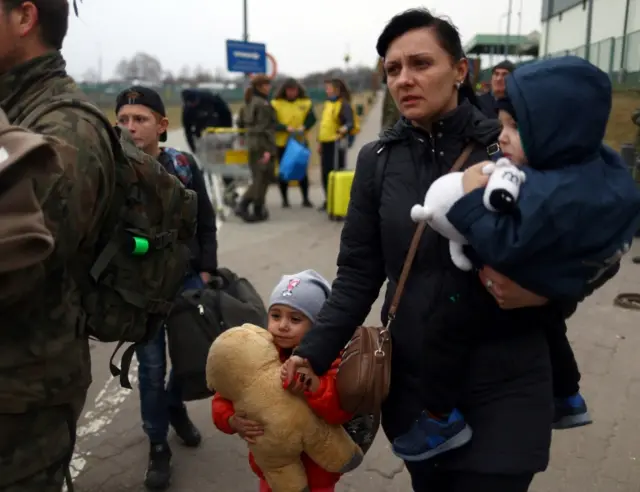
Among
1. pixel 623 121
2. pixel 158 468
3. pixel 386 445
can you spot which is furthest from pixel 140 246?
pixel 623 121

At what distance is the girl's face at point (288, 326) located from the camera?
104 inches

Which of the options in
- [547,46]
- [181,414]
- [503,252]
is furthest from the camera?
[547,46]

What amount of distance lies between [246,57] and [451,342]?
11.8 meters

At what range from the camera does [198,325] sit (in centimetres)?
322

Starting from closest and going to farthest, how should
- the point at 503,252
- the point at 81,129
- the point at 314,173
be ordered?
the point at 503,252, the point at 81,129, the point at 314,173

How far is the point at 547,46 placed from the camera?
39.4 meters

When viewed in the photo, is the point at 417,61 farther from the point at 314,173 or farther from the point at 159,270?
the point at 314,173

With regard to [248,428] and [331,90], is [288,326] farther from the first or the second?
[331,90]

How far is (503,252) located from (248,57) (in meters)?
12.1

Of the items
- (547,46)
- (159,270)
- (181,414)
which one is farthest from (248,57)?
(547,46)

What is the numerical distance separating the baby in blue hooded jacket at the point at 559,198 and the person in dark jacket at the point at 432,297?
126 mm

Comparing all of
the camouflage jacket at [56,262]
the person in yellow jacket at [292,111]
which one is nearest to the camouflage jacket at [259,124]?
the person in yellow jacket at [292,111]

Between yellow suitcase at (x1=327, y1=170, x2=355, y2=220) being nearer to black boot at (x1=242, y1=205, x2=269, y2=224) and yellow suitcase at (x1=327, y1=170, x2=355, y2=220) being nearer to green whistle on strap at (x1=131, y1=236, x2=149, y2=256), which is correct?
black boot at (x1=242, y1=205, x2=269, y2=224)

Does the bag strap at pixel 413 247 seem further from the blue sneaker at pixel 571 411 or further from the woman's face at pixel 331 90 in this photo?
the woman's face at pixel 331 90
